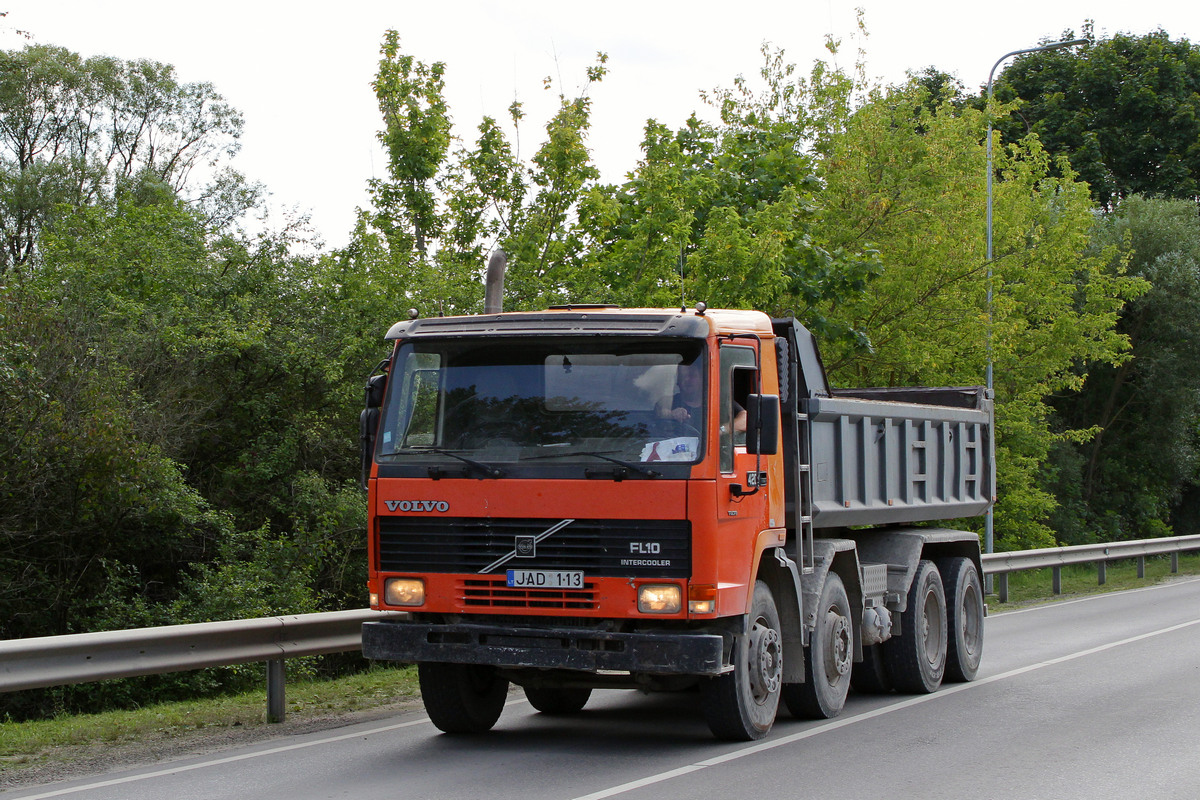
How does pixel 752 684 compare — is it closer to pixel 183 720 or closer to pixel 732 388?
pixel 732 388

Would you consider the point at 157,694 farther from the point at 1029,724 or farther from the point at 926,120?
the point at 926,120

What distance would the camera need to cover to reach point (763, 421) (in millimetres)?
7996

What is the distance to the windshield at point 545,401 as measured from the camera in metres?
7.91

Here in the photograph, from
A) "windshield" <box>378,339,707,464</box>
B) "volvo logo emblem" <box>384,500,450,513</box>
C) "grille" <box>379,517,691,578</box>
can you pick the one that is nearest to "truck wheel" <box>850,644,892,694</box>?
"grille" <box>379,517,691,578</box>

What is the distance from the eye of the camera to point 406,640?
8266 millimetres

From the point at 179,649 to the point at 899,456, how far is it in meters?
5.93

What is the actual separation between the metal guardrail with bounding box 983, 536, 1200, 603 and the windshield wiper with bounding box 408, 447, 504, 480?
12.2 m

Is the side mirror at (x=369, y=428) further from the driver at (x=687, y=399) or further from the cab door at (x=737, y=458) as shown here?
the cab door at (x=737, y=458)

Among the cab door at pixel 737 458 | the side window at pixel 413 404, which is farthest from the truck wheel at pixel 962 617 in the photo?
the side window at pixel 413 404

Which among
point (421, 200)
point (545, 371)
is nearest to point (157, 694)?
point (421, 200)

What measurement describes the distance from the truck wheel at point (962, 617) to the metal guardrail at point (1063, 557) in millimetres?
6019

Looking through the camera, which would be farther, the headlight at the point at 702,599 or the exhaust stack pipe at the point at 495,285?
the exhaust stack pipe at the point at 495,285

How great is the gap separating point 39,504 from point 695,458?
10.6 m

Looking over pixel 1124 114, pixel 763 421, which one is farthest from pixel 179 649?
pixel 1124 114
